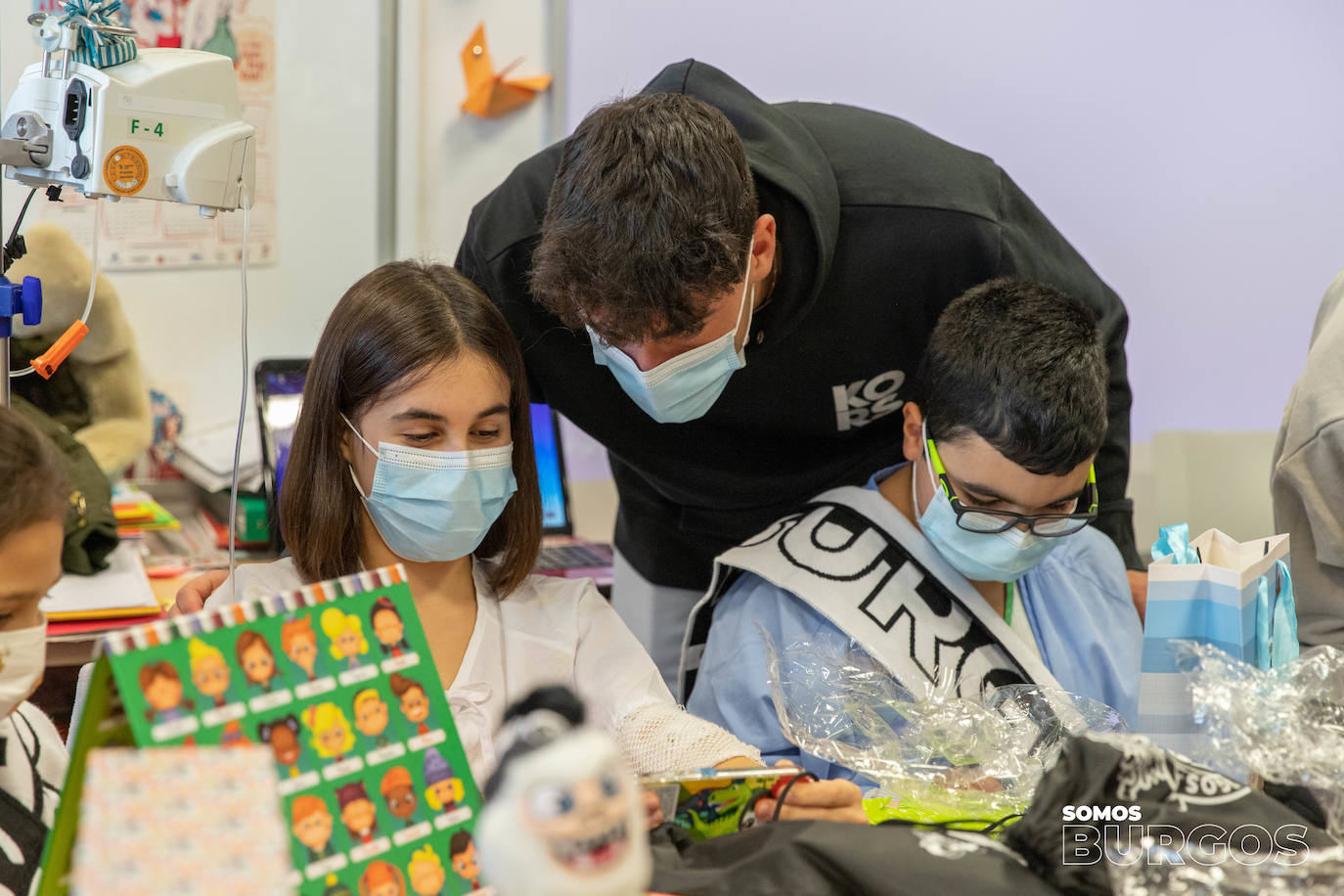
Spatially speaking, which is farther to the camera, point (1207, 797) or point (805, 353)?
point (805, 353)

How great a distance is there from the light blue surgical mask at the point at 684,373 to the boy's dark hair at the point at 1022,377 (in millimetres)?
260

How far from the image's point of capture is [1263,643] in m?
1.17

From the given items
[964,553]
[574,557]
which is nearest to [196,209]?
[574,557]

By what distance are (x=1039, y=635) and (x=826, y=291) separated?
544 millimetres

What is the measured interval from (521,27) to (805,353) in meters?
1.76

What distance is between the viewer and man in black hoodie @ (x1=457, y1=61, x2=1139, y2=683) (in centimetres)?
132

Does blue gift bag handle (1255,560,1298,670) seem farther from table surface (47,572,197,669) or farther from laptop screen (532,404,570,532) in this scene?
laptop screen (532,404,570,532)

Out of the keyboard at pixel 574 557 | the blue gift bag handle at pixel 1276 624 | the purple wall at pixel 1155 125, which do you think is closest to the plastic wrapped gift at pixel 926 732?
the blue gift bag handle at pixel 1276 624

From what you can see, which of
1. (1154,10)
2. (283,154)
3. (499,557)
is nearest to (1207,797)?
(499,557)

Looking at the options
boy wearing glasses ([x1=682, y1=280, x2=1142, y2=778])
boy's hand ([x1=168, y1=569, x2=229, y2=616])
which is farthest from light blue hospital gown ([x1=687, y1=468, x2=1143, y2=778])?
boy's hand ([x1=168, y1=569, x2=229, y2=616])

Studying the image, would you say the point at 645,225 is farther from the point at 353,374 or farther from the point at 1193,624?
the point at 1193,624

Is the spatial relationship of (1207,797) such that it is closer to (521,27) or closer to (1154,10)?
(521,27)

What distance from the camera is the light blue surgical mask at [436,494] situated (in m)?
1.35

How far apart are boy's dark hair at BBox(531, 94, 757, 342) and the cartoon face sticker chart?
0.59 metres
